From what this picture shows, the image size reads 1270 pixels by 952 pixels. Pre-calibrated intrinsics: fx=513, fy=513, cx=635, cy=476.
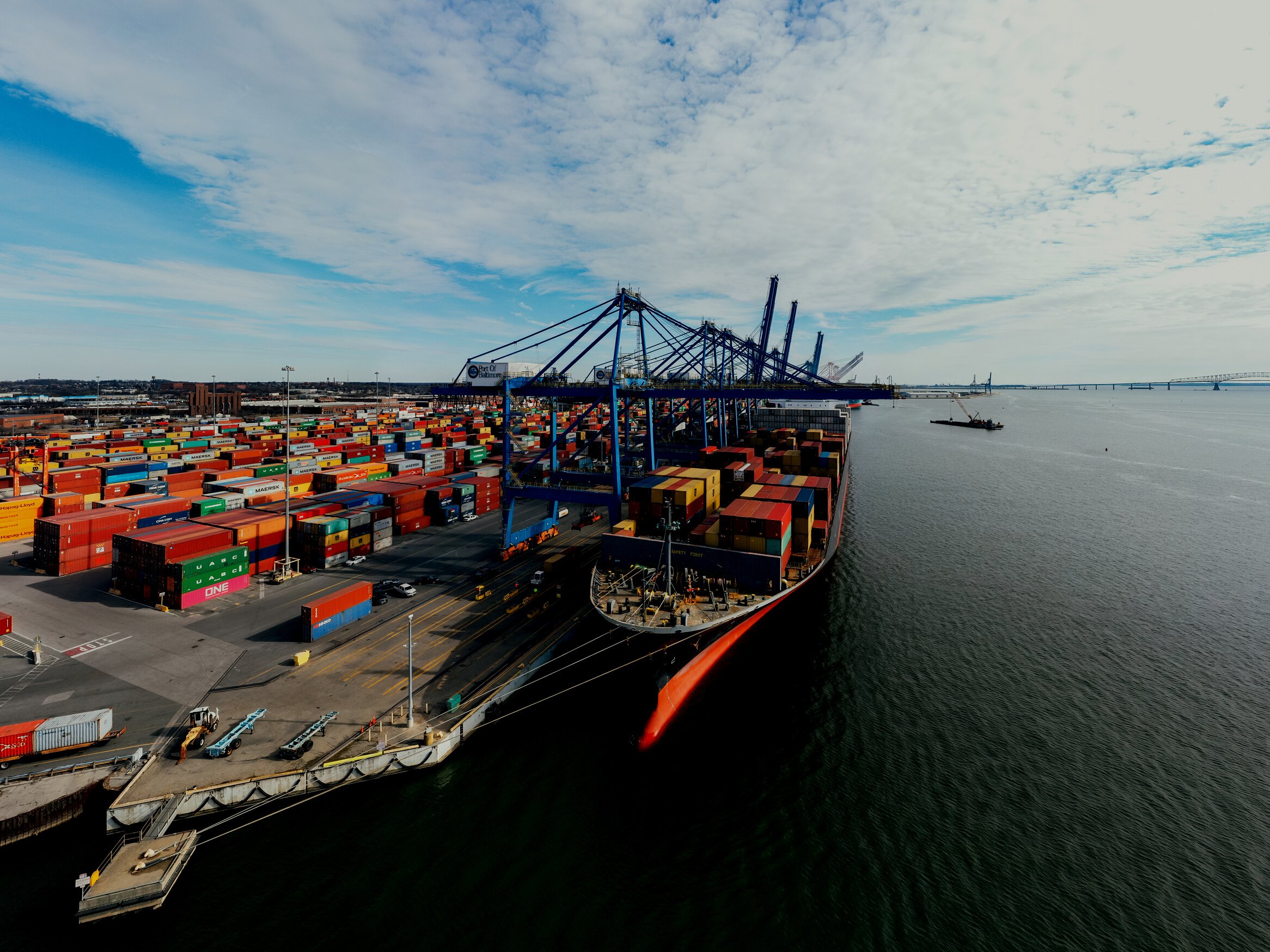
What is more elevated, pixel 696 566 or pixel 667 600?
pixel 696 566

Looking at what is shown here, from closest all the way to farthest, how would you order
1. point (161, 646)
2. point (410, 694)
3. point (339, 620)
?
point (410, 694) < point (161, 646) < point (339, 620)

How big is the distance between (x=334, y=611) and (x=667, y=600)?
2186 centimetres

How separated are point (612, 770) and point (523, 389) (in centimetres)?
3982

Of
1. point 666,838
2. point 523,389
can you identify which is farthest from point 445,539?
point 666,838

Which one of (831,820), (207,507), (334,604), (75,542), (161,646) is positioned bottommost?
(831,820)

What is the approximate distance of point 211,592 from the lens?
1543 inches

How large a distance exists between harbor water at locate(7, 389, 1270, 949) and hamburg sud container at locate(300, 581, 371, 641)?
13.0 meters

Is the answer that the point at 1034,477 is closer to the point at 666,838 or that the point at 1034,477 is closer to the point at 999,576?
the point at 999,576

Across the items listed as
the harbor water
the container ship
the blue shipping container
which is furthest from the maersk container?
the container ship

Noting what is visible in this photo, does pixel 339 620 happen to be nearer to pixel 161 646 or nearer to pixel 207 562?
pixel 161 646

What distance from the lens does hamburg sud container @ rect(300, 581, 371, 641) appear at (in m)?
32.3

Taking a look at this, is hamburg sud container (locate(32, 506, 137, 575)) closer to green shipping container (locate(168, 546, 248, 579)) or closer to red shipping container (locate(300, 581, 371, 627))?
green shipping container (locate(168, 546, 248, 579))

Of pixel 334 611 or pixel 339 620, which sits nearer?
pixel 334 611

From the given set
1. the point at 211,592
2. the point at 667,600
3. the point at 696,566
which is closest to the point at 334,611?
the point at 211,592
